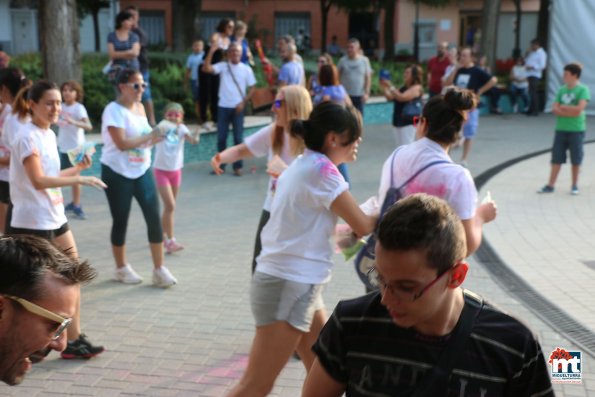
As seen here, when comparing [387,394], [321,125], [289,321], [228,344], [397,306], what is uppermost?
[321,125]

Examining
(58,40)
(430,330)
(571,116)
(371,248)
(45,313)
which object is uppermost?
(58,40)

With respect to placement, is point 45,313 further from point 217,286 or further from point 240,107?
point 240,107

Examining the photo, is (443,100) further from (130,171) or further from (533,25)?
(533,25)

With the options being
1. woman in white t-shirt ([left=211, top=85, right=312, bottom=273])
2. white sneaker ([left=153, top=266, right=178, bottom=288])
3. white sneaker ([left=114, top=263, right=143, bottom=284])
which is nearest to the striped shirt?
woman in white t-shirt ([left=211, top=85, right=312, bottom=273])

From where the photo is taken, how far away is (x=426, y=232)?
7.11ft

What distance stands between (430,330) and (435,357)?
8 cm

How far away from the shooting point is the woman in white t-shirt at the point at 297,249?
367 centimetres

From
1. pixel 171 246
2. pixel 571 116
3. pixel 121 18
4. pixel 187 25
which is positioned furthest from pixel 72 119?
pixel 187 25

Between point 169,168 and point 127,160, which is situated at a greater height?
point 127,160

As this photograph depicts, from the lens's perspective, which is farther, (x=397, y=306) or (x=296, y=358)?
(x=296, y=358)

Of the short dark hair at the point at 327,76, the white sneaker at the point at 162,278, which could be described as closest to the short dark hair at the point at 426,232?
the white sneaker at the point at 162,278

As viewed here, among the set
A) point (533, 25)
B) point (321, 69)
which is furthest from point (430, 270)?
point (533, 25)

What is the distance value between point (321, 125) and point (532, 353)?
1941 mm

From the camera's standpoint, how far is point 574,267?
23.7 feet
